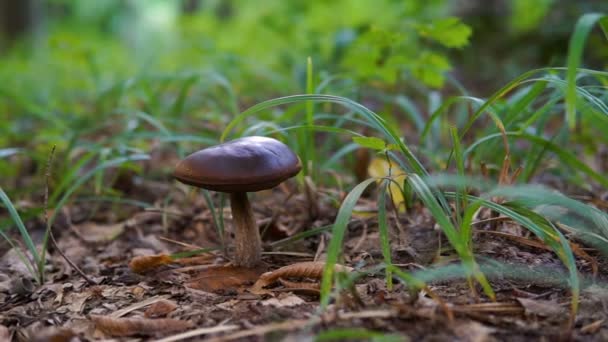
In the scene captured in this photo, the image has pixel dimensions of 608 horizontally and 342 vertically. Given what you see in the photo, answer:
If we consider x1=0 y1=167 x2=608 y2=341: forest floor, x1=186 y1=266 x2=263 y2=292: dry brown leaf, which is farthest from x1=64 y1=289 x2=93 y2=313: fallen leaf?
x1=186 y1=266 x2=263 y2=292: dry brown leaf

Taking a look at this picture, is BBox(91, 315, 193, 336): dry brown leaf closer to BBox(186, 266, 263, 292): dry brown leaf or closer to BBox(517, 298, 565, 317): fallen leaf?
BBox(186, 266, 263, 292): dry brown leaf

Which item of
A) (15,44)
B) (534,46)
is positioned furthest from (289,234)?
(15,44)

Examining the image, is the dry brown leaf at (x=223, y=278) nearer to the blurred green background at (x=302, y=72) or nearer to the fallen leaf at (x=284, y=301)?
the fallen leaf at (x=284, y=301)

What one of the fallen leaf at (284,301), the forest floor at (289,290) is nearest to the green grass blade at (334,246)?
the forest floor at (289,290)

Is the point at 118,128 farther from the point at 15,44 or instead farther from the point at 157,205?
the point at 15,44

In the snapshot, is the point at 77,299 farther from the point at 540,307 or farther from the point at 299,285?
the point at 540,307
